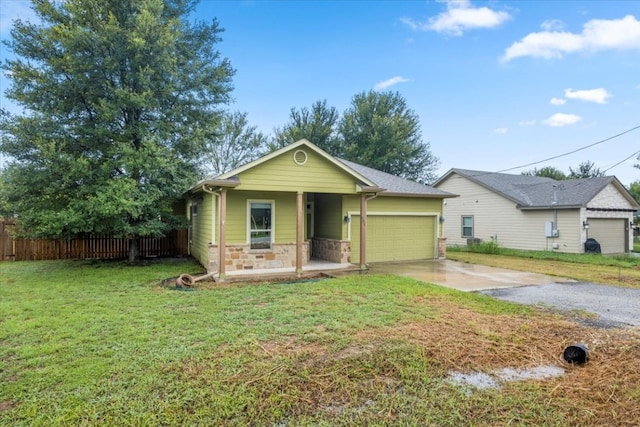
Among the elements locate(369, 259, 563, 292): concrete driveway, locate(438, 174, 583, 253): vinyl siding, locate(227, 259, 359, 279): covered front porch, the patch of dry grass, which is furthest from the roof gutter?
locate(438, 174, 583, 253): vinyl siding

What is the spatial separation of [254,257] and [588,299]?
8370mm

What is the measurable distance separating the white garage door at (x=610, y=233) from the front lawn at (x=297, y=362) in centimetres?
1421

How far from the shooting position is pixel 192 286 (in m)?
8.39

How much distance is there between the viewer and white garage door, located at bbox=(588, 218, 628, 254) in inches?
668

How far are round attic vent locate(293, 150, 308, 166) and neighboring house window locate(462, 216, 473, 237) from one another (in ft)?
47.2

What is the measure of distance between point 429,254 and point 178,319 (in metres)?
11.0

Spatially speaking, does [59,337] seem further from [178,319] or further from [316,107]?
[316,107]

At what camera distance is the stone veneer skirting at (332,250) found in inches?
474

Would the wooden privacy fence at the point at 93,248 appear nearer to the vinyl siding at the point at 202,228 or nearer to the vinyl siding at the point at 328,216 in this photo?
the vinyl siding at the point at 202,228

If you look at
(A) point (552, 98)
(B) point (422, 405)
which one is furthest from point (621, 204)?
(B) point (422, 405)

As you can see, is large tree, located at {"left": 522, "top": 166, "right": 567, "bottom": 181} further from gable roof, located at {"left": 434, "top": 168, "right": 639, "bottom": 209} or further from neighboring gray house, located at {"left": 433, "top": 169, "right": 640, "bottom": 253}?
neighboring gray house, located at {"left": 433, "top": 169, "right": 640, "bottom": 253}

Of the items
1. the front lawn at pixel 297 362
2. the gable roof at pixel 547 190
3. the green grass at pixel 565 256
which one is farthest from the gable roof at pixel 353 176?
the gable roof at pixel 547 190

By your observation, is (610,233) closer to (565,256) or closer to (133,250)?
(565,256)

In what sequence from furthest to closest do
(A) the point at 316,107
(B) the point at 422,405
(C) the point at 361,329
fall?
(A) the point at 316,107, (C) the point at 361,329, (B) the point at 422,405
